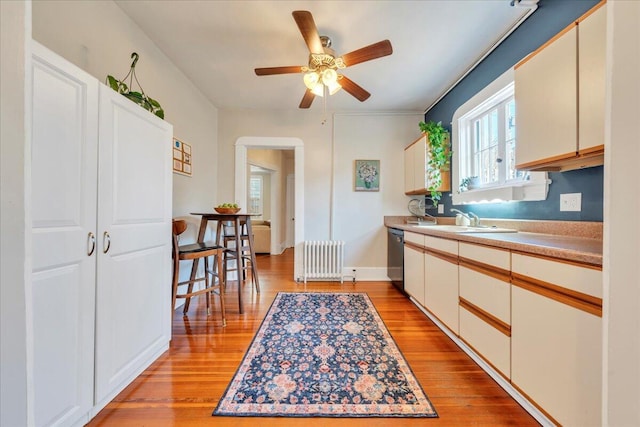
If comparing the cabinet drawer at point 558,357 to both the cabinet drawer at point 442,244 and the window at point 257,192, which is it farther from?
the window at point 257,192

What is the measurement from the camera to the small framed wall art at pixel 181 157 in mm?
2556

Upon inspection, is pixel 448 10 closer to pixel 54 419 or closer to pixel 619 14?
pixel 619 14

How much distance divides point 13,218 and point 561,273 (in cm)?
177

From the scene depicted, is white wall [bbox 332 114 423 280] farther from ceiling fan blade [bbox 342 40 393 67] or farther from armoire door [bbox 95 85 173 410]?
armoire door [bbox 95 85 173 410]

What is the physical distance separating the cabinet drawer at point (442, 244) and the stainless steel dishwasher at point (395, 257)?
71 cm

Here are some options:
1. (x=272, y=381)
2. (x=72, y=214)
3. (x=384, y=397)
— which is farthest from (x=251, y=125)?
(x=384, y=397)

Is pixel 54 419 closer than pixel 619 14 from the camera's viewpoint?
No

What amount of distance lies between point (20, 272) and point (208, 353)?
1543 millimetres

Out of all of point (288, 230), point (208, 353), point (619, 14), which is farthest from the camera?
point (288, 230)

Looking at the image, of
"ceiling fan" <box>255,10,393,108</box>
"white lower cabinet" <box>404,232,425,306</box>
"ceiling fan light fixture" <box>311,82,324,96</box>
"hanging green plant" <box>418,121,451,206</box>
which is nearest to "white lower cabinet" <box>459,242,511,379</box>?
"white lower cabinet" <box>404,232,425,306</box>

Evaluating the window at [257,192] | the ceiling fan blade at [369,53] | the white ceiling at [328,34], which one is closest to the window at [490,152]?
the white ceiling at [328,34]

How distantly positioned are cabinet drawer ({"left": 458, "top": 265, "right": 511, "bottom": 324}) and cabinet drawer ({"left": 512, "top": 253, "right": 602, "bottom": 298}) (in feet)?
0.52

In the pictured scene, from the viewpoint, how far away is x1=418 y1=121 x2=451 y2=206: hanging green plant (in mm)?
2951

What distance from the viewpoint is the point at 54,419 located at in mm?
1044
